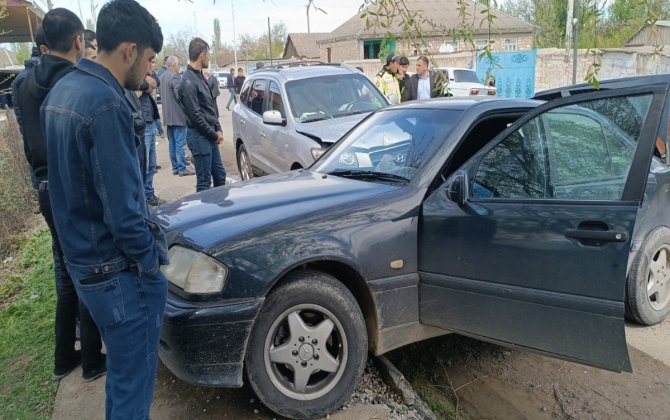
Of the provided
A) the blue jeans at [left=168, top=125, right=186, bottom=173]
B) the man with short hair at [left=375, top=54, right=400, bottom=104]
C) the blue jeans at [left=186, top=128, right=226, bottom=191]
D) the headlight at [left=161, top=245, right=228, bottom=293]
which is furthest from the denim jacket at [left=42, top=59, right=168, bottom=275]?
the blue jeans at [left=168, top=125, right=186, bottom=173]

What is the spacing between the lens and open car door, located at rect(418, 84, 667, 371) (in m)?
2.69

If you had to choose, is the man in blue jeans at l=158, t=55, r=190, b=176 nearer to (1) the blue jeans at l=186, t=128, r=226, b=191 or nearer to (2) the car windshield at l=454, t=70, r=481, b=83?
(1) the blue jeans at l=186, t=128, r=226, b=191

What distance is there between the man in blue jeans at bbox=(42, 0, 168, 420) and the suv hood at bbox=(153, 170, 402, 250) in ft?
2.26

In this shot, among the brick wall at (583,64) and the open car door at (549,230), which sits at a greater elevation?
the brick wall at (583,64)

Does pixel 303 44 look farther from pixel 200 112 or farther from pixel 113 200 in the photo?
pixel 113 200

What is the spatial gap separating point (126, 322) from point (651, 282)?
364 cm

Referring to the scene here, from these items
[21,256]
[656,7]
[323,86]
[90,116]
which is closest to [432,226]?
[656,7]

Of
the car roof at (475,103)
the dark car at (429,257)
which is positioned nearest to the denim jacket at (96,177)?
the dark car at (429,257)

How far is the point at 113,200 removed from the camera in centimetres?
199

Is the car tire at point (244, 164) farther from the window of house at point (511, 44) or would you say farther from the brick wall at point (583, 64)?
the window of house at point (511, 44)

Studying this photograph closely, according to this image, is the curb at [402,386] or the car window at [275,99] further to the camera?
the car window at [275,99]

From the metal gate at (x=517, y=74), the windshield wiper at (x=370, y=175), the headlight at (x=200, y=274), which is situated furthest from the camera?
the metal gate at (x=517, y=74)

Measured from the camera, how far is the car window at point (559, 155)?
116 inches

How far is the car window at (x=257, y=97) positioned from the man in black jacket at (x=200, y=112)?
1777 millimetres
